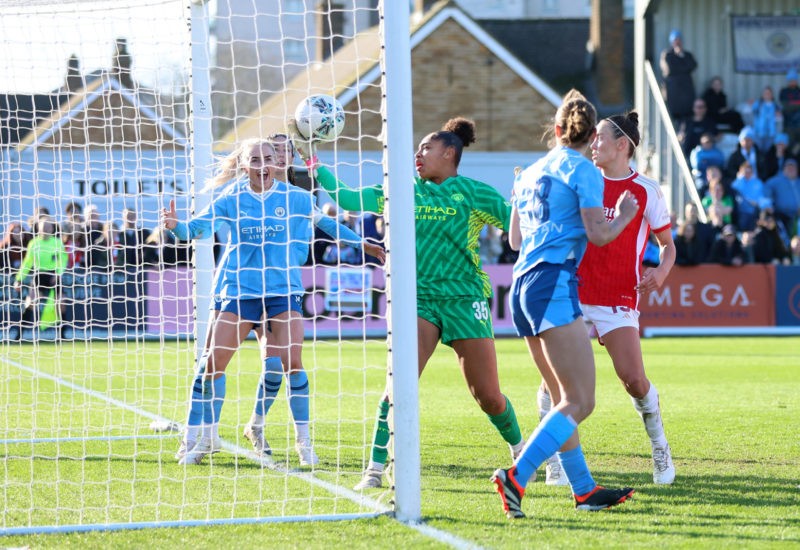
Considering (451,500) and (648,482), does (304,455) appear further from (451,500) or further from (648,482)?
(648,482)

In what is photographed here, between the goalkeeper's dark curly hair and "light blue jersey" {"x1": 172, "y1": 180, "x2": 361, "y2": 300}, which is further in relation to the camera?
"light blue jersey" {"x1": 172, "y1": 180, "x2": 361, "y2": 300}

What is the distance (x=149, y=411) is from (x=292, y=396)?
12.2 feet

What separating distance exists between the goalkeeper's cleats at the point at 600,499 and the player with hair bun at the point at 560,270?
1.06 feet

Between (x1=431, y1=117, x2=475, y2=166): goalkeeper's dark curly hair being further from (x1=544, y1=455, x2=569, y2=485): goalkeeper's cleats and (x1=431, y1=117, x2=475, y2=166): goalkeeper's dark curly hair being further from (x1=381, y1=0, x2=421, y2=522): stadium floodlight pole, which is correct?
(x1=544, y1=455, x2=569, y2=485): goalkeeper's cleats

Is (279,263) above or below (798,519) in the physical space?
above

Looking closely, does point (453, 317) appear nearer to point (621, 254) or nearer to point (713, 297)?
point (621, 254)

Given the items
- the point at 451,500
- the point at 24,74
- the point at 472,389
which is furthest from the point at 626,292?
the point at 24,74

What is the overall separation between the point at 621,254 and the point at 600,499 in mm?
1528

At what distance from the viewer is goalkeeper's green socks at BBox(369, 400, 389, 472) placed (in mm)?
6633

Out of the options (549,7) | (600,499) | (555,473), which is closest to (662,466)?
(555,473)

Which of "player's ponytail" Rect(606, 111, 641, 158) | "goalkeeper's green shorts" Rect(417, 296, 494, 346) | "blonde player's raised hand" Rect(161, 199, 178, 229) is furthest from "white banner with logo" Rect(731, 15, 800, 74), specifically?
"blonde player's raised hand" Rect(161, 199, 178, 229)

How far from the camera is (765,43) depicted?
29.5 metres

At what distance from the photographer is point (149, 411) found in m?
11.1

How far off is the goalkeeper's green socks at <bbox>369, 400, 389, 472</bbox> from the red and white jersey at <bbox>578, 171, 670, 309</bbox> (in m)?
1.32
